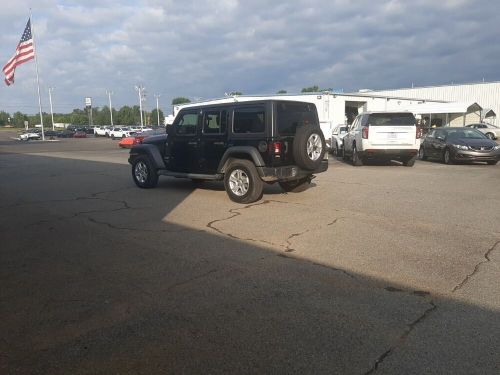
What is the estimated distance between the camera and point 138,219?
24.3ft

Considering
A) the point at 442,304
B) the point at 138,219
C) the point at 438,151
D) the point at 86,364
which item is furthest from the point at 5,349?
the point at 438,151

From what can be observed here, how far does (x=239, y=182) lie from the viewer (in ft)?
28.9

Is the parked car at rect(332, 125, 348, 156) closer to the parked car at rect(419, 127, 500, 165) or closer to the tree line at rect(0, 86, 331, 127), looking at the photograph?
the parked car at rect(419, 127, 500, 165)

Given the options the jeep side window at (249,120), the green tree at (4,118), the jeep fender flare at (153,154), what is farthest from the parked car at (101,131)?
the green tree at (4,118)

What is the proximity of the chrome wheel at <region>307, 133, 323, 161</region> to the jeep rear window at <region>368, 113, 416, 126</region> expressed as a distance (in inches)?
268

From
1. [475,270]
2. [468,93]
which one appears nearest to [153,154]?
[475,270]

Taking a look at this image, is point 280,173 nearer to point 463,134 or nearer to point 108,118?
point 463,134

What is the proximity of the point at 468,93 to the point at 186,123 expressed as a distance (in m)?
57.1

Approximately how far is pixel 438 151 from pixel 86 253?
49.9 feet

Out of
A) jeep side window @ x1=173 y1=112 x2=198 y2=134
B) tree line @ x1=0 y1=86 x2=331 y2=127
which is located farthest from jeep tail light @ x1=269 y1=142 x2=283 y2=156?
tree line @ x1=0 y1=86 x2=331 y2=127

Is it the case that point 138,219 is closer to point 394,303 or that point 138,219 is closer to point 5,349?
point 5,349

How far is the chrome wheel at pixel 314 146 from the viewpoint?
8664 millimetres

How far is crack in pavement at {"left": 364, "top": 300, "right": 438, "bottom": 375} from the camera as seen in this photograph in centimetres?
297

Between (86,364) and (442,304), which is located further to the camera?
(442,304)
